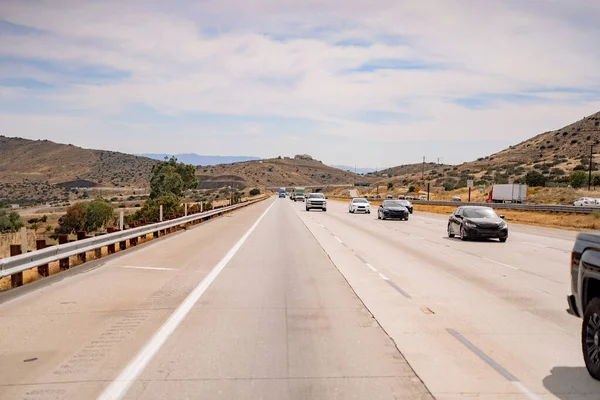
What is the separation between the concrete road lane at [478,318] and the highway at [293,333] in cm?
3

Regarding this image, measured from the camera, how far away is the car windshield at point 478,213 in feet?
82.7

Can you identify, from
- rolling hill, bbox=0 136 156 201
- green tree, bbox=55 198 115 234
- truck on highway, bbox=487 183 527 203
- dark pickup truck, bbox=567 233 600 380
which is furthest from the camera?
rolling hill, bbox=0 136 156 201

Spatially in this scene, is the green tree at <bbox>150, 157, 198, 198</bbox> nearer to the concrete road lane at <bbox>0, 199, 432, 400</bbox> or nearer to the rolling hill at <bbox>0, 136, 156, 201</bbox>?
the rolling hill at <bbox>0, 136, 156, 201</bbox>

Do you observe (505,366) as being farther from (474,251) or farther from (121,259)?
(474,251)

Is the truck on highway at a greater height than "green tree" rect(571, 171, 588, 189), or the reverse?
"green tree" rect(571, 171, 588, 189)

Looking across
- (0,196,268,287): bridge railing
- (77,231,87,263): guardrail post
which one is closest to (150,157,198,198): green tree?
(0,196,268,287): bridge railing

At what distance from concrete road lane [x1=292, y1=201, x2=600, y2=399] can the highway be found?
32 millimetres

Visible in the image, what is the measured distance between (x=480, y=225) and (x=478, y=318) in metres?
15.9

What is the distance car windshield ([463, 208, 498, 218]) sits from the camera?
82.7ft

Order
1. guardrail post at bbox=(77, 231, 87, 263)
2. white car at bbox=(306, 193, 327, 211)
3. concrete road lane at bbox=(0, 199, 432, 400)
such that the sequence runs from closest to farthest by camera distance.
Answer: concrete road lane at bbox=(0, 199, 432, 400)
guardrail post at bbox=(77, 231, 87, 263)
white car at bbox=(306, 193, 327, 211)

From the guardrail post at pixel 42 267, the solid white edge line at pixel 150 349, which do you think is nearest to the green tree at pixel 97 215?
the guardrail post at pixel 42 267

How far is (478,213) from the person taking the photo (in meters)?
25.6

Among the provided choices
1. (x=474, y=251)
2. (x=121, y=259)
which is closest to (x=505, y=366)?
(x=121, y=259)

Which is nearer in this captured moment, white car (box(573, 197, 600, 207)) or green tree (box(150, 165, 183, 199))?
white car (box(573, 197, 600, 207))
